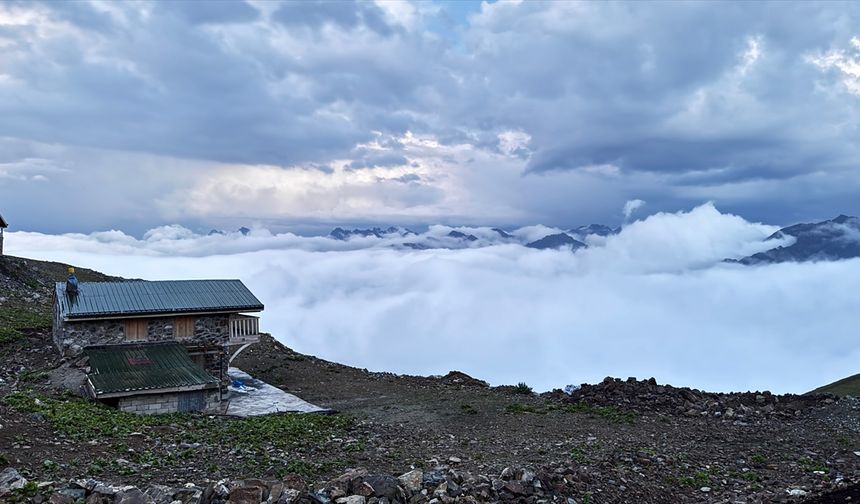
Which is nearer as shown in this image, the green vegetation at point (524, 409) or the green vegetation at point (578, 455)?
the green vegetation at point (578, 455)

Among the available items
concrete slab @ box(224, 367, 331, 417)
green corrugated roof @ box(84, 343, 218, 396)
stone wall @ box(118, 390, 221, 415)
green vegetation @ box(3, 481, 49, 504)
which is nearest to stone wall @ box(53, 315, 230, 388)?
green corrugated roof @ box(84, 343, 218, 396)

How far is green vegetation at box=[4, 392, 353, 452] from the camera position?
17.6 m

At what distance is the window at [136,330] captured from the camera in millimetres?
27469

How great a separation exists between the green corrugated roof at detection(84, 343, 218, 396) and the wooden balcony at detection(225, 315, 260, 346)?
2.79 metres

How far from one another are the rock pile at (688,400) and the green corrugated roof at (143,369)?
1817 centimetres

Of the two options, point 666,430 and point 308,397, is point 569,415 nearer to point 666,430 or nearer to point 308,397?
point 666,430

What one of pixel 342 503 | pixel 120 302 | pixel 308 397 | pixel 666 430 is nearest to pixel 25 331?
pixel 120 302

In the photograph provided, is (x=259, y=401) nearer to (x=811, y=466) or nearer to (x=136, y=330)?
(x=136, y=330)

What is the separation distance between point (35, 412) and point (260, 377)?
16.2 metres

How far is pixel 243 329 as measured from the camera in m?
30.7

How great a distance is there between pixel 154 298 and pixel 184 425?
A: 10.1m

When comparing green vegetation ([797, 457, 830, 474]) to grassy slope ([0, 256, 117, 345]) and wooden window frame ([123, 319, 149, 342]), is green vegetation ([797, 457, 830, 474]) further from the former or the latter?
grassy slope ([0, 256, 117, 345])

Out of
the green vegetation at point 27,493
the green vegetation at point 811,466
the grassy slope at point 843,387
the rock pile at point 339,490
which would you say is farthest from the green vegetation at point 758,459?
the green vegetation at point 27,493

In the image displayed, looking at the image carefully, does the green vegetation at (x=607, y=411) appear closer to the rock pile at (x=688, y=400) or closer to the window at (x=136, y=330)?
the rock pile at (x=688, y=400)
